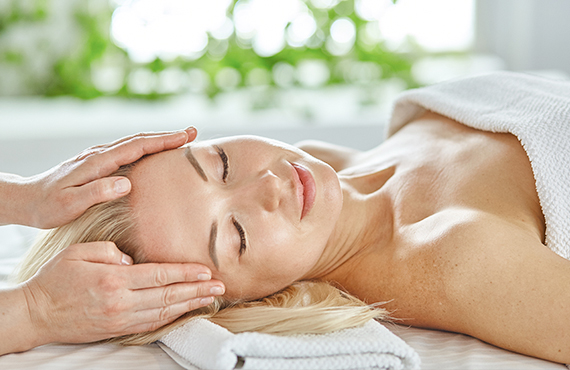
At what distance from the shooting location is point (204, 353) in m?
0.98

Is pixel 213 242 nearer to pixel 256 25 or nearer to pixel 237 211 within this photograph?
pixel 237 211

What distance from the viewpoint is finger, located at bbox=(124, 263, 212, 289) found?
102cm

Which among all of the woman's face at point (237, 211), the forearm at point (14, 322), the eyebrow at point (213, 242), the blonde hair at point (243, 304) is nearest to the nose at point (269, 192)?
the woman's face at point (237, 211)

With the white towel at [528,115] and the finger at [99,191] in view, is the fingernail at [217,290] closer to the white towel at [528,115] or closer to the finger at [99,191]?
the finger at [99,191]

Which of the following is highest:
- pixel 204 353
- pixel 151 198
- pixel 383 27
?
pixel 383 27

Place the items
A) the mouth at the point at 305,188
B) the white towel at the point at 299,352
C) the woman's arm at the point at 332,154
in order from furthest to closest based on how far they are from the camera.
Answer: the woman's arm at the point at 332,154
the mouth at the point at 305,188
the white towel at the point at 299,352

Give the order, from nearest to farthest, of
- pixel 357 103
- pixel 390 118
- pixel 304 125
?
pixel 390 118
pixel 304 125
pixel 357 103

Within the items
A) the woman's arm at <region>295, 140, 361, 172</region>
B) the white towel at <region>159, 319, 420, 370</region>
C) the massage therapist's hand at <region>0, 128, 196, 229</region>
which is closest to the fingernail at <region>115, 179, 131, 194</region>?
the massage therapist's hand at <region>0, 128, 196, 229</region>

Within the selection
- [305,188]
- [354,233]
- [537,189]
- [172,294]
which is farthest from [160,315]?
[537,189]

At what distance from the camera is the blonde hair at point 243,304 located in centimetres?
107

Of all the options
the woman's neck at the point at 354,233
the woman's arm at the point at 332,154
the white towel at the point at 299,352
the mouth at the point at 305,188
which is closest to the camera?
the white towel at the point at 299,352

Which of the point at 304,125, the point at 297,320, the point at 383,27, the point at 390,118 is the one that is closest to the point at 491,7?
the point at 383,27

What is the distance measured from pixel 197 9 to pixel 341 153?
1.58 m

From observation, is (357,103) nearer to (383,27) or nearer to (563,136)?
(383,27)
